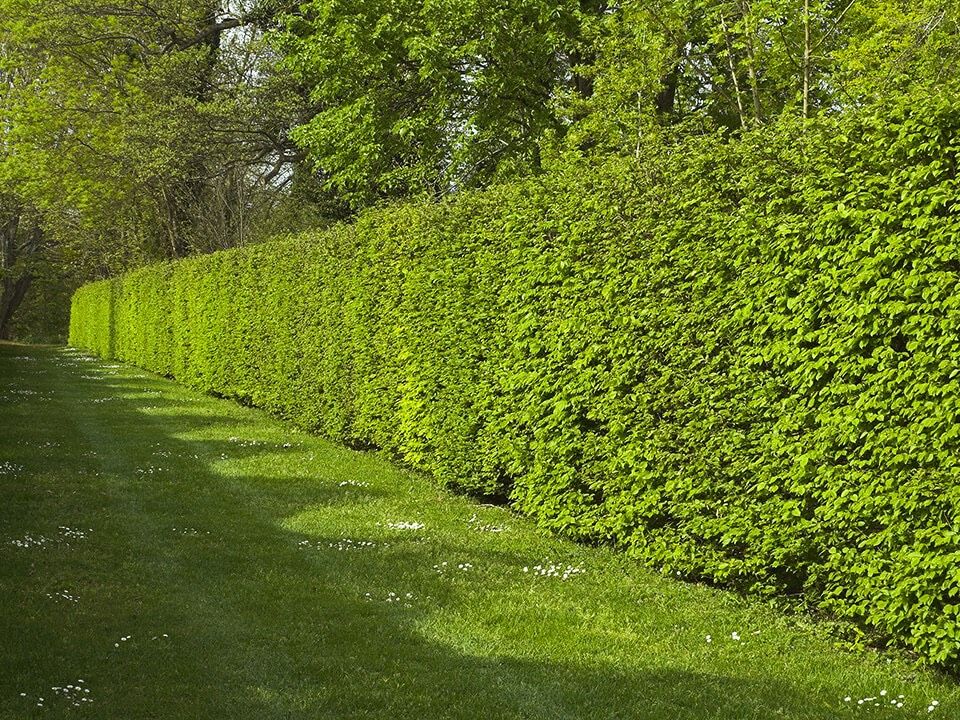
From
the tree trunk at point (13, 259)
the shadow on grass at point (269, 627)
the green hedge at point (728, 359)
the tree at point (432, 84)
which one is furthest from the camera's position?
the tree trunk at point (13, 259)

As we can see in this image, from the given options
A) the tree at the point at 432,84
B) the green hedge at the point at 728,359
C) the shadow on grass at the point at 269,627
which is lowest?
the shadow on grass at the point at 269,627

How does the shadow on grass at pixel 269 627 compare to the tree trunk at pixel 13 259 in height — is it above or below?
below

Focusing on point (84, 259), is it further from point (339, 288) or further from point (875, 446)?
point (875, 446)

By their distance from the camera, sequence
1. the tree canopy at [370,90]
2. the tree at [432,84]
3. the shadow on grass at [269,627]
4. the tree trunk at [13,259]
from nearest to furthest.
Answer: the shadow on grass at [269,627] → the tree canopy at [370,90] → the tree at [432,84] → the tree trunk at [13,259]

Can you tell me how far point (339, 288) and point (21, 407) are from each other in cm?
816

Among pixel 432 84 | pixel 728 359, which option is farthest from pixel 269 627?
pixel 432 84

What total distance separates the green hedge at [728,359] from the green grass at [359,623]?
56 centimetres

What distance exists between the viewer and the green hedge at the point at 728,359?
5.96 m

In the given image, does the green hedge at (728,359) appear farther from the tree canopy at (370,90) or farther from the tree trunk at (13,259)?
the tree trunk at (13,259)

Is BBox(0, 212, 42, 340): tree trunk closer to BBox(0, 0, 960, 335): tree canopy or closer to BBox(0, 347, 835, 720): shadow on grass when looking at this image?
BBox(0, 0, 960, 335): tree canopy

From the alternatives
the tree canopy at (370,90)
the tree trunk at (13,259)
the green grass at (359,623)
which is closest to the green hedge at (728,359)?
the green grass at (359,623)

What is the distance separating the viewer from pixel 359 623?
280 inches

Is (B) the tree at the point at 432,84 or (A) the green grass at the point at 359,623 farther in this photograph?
(B) the tree at the point at 432,84

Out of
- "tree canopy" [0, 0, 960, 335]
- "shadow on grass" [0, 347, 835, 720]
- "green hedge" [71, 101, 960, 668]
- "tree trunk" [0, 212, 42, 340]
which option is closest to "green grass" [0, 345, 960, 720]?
"shadow on grass" [0, 347, 835, 720]
